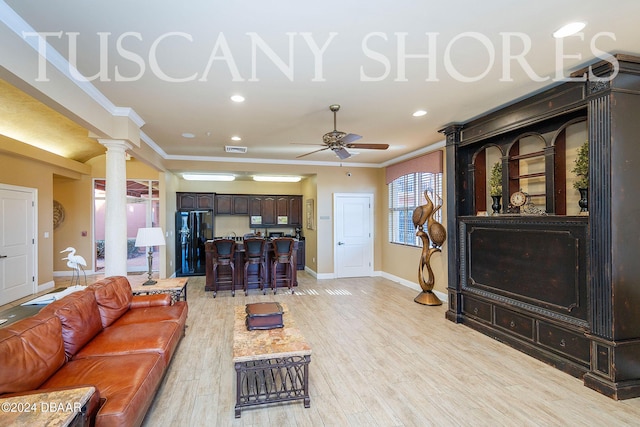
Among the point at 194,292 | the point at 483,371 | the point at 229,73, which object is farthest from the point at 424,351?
the point at 194,292

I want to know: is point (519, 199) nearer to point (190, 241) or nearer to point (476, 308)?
point (476, 308)

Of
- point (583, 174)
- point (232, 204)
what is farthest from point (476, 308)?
point (232, 204)

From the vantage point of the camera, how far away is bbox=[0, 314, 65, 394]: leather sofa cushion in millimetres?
1702

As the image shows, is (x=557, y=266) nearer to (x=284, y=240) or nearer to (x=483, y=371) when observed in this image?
(x=483, y=371)

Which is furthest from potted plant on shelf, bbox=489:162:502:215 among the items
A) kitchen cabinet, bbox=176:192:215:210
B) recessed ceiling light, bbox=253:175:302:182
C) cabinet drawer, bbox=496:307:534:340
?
kitchen cabinet, bbox=176:192:215:210

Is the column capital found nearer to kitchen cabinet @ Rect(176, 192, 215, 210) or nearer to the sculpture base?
kitchen cabinet @ Rect(176, 192, 215, 210)

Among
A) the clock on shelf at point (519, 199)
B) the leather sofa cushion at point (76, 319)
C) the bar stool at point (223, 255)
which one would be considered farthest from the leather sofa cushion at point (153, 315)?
the clock on shelf at point (519, 199)

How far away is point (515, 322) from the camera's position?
11.9 feet

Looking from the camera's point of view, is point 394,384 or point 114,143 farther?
point 114,143

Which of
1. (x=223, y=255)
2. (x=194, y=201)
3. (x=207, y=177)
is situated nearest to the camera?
(x=223, y=255)

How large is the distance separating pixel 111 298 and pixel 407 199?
5.52 metres

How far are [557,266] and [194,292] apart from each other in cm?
586

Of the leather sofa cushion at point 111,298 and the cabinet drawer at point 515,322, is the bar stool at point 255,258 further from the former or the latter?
the cabinet drawer at point 515,322

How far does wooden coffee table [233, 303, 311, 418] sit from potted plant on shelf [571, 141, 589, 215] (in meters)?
2.83
